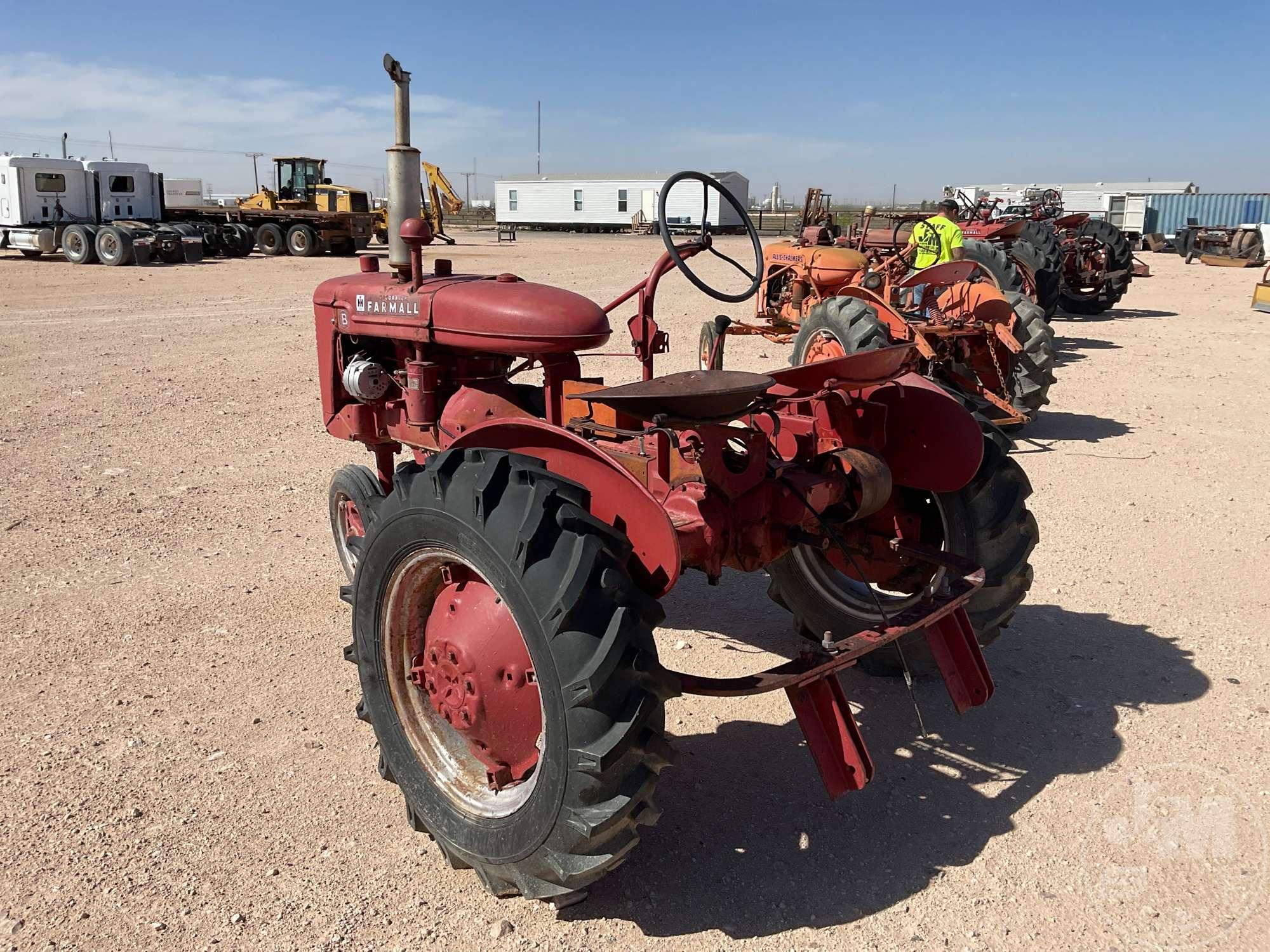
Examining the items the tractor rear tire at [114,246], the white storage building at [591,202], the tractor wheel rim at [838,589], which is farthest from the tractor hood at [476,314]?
the white storage building at [591,202]

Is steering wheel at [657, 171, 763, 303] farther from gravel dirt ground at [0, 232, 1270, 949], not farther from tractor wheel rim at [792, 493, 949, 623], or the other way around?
gravel dirt ground at [0, 232, 1270, 949]

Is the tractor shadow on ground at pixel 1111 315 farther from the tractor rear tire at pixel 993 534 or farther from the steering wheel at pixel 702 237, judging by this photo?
the steering wheel at pixel 702 237

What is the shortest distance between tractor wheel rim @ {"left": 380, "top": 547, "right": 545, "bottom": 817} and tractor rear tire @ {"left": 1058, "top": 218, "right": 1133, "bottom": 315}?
16340 mm

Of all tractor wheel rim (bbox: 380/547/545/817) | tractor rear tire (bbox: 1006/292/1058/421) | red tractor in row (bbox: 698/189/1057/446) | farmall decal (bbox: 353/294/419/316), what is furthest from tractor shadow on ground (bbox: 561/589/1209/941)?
tractor rear tire (bbox: 1006/292/1058/421)

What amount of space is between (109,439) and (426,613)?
216 inches

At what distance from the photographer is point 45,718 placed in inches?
140

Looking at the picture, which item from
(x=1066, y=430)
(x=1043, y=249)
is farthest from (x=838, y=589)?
(x=1043, y=249)

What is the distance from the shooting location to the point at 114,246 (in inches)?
935

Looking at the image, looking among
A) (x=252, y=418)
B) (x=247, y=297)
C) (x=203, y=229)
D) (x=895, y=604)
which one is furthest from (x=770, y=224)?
(x=895, y=604)

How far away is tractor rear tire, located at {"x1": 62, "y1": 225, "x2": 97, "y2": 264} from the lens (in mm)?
24172

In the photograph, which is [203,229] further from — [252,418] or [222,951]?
[222,951]

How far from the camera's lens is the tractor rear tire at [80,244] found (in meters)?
24.2

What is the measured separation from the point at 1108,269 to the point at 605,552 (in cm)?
1705

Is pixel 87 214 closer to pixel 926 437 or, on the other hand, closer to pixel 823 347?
pixel 823 347
